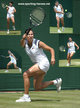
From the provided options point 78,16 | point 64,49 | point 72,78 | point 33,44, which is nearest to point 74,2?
point 78,16

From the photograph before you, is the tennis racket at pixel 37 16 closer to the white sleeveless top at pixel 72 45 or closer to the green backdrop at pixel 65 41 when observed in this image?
the green backdrop at pixel 65 41

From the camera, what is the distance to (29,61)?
41.2ft

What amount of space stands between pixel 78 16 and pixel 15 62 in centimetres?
270

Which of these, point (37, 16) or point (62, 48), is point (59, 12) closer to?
point (62, 48)

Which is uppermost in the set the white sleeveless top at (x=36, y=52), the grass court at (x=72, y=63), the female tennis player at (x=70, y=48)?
the white sleeveless top at (x=36, y=52)

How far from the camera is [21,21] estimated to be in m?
12.5

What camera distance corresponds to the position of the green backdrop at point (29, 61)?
40.9ft

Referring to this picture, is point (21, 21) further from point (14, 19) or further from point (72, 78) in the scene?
point (72, 78)

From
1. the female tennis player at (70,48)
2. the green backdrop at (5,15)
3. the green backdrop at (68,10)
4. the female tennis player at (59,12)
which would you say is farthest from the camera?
the female tennis player at (70,48)

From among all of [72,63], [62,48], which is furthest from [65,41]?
[72,63]

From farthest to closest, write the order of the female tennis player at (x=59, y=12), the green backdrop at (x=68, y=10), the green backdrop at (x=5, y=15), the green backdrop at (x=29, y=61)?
1. the female tennis player at (x=59, y=12)
2. the green backdrop at (x=68, y=10)
3. the green backdrop at (x=5, y=15)
4. the green backdrop at (x=29, y=61)

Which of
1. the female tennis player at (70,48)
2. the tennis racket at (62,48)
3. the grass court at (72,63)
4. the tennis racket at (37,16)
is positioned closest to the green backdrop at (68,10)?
the female tennis player at (70,48)

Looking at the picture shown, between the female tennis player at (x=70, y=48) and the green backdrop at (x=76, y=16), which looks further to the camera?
the female tennis player at (x=70, y=48)

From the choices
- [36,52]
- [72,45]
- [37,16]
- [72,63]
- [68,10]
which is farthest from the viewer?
[72,45]
